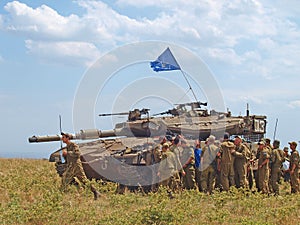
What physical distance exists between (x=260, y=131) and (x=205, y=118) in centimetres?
257

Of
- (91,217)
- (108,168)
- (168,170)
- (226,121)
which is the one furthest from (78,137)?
(91,217)

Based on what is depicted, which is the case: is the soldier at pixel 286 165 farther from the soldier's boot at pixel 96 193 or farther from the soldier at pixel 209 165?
the soldier's boot at pixel 96 193

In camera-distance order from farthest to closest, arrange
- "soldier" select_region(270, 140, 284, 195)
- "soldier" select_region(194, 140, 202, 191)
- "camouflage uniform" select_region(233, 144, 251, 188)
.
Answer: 1. "soldier" select_region(270, 140, 284, 195)
2. "soldier" select_region(194, 140, 202, 191)
3. "camouflage uniform" select_region(233, 144, 251, 188)

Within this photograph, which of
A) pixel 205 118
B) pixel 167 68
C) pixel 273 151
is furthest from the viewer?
→ pixel 167 68

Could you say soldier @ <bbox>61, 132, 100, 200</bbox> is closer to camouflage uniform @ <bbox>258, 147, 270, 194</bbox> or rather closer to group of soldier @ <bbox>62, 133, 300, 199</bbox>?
group of soldier @ <bbox>62, 133, 300, 199</bbox>

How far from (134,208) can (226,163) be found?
3676mm

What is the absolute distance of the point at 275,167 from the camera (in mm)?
15039

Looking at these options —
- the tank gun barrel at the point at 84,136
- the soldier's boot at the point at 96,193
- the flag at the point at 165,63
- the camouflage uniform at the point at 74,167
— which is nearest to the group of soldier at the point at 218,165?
the soldier's boot at the point at 96,193

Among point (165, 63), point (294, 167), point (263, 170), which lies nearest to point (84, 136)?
point (165, 63)

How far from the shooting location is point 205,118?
59.4ft

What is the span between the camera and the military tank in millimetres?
15070

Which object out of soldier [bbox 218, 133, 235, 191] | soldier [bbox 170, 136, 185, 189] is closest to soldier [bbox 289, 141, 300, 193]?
soldier [bbox 218, 133, 235, 191]

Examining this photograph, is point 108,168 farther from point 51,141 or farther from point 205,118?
point 205,118

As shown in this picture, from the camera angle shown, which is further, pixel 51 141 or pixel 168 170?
pixel 51 141
